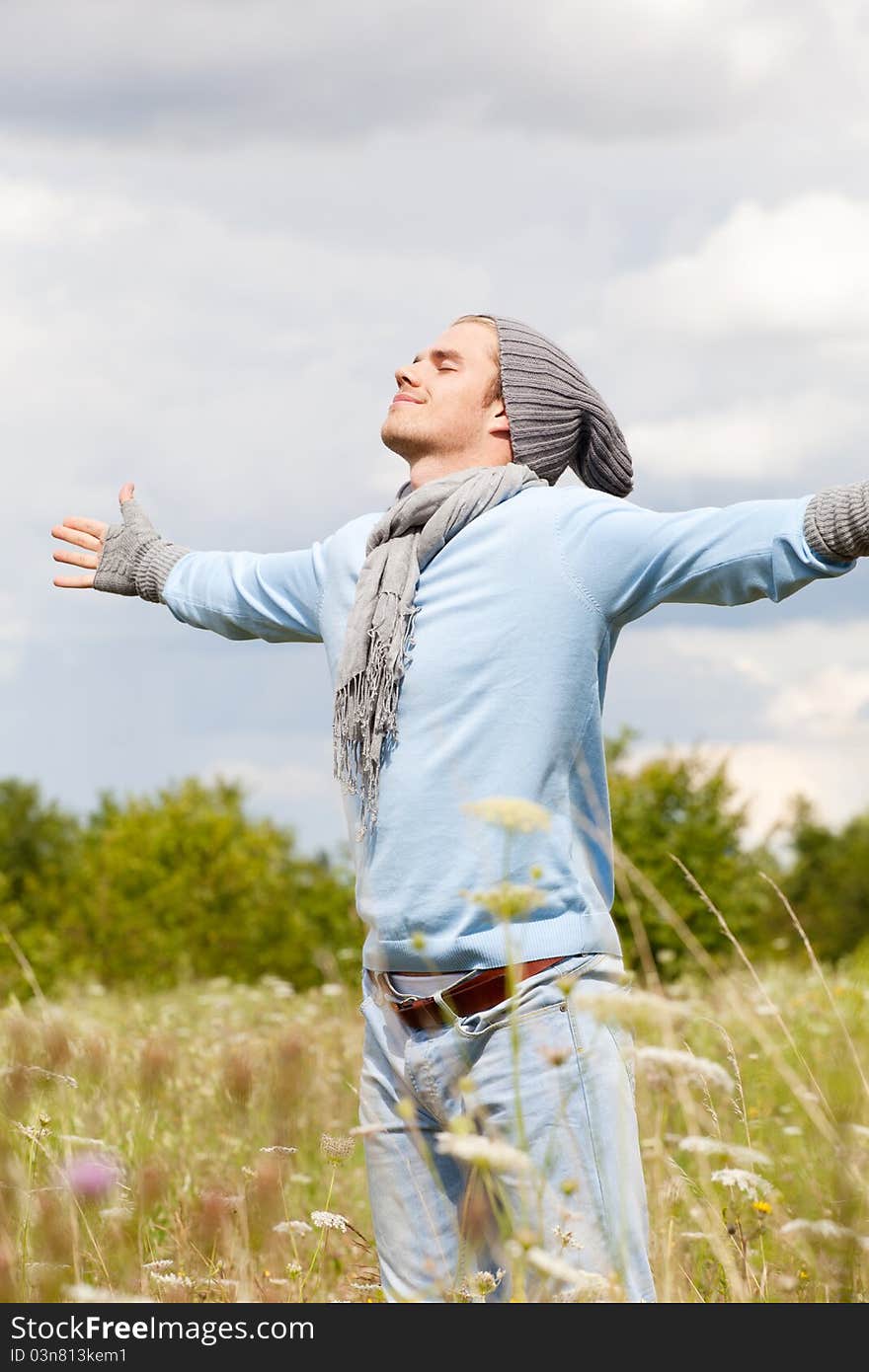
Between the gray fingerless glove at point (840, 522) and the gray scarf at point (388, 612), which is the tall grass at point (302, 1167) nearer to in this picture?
the gray scarf at point (388, 612)

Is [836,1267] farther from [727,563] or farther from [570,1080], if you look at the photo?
[727,563]

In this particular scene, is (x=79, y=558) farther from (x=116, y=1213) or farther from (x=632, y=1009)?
(x=632, y=1009)

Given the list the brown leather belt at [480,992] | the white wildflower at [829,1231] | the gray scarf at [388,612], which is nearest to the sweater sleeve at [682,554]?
the gray scarf at [388,612]

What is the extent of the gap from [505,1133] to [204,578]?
5.29ft

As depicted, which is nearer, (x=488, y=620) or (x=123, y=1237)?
(x=488, y=620)

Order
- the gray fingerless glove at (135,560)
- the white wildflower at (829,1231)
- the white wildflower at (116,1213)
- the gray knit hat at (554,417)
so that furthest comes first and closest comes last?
1. the gray fingerless glove at (135,560)
2. the gray knit hat at (554,417)
3. the white wildflower at (116,1213)
4. the white wildflower at (829,1231)

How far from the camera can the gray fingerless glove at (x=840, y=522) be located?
2.64m

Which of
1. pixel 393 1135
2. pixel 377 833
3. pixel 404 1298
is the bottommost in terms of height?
pixel 404 1298

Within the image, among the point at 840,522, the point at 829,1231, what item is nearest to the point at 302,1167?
the point at 829,1231

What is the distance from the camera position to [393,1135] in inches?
116

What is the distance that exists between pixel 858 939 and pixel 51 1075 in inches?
1458

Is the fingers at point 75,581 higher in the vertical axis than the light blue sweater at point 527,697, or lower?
higher

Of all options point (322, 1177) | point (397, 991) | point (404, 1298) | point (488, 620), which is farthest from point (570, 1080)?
point (322, 1177)

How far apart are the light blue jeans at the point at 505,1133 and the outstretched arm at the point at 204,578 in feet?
3.35
